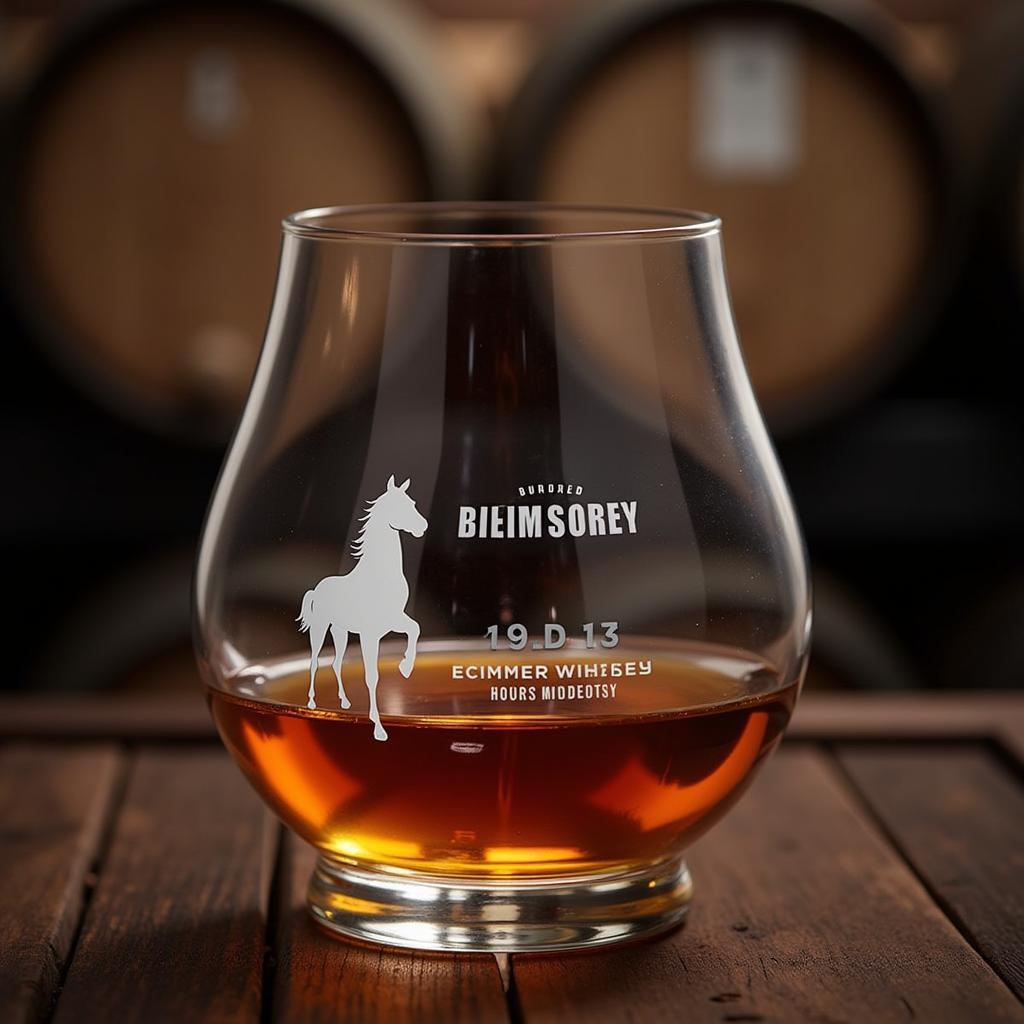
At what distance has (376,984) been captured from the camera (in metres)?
0.65

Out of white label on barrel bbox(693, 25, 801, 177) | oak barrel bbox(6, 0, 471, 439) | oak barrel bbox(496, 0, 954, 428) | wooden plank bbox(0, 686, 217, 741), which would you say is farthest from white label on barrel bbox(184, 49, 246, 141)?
wooden plank bbox(0, 686, 217, 741)

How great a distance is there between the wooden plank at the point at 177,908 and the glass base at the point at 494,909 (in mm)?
44

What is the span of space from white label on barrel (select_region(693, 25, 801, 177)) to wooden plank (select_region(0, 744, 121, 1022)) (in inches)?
45.4

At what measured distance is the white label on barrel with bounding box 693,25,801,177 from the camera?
1.91 metres

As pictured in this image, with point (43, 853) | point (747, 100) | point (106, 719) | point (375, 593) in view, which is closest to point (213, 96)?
point (747, 100)

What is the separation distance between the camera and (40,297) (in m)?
1.91

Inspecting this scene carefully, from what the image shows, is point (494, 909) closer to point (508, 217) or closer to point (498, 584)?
point (498, 584)

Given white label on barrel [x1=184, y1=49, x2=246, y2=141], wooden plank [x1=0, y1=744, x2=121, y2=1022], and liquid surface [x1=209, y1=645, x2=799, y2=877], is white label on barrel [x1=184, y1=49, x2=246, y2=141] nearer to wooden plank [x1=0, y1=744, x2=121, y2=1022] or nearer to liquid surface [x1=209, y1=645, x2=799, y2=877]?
wooden plank [x1=0, y1=744, x2=121, y2=1022]

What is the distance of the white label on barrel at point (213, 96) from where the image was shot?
1896 millimetres

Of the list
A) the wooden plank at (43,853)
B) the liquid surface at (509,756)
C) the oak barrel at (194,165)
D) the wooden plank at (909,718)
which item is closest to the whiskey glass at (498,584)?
the liquid surface at (509,756)

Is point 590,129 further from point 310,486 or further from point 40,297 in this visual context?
point 310,486

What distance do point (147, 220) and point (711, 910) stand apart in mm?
1370

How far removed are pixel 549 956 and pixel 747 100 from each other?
1425mm

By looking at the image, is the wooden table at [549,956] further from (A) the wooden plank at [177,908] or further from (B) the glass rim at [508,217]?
(B) the glass rim at [508,217]
